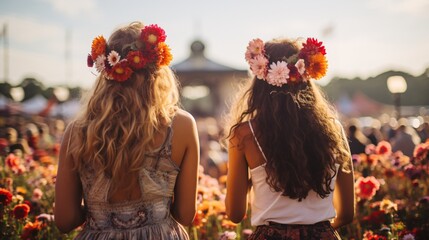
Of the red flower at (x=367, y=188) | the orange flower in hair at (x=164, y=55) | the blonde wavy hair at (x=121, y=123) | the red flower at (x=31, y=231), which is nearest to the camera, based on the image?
the blonde wavy hair at (x=121, y=123)

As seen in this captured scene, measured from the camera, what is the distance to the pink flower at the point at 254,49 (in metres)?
2.30

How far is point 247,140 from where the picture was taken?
2.13 m

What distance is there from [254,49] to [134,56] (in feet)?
2.21

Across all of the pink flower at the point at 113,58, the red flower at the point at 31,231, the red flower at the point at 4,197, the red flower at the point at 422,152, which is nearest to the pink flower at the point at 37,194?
the red flower at the point at 4,197

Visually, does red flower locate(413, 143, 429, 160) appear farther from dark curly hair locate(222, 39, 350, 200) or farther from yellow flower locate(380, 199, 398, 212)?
dark curly hair locate(222, 39, 350, 200)

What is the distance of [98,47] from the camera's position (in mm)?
2164

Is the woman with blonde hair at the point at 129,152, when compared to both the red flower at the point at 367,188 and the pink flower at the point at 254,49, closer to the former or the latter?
the pink flower at the point at 254,49

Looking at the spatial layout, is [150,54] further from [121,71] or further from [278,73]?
[278,73]

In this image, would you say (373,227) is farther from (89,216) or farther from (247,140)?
(89,216)

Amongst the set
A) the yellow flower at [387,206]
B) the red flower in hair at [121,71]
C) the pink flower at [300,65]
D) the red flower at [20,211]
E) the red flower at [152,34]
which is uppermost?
the red flower at [152,34]

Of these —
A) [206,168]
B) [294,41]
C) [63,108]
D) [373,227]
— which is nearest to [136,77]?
[294,41]

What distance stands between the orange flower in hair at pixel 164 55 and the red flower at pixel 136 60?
4.4 inches

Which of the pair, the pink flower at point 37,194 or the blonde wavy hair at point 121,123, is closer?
the blonde wavy hair at point 121,123

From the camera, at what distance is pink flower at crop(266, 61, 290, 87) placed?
217 cm
